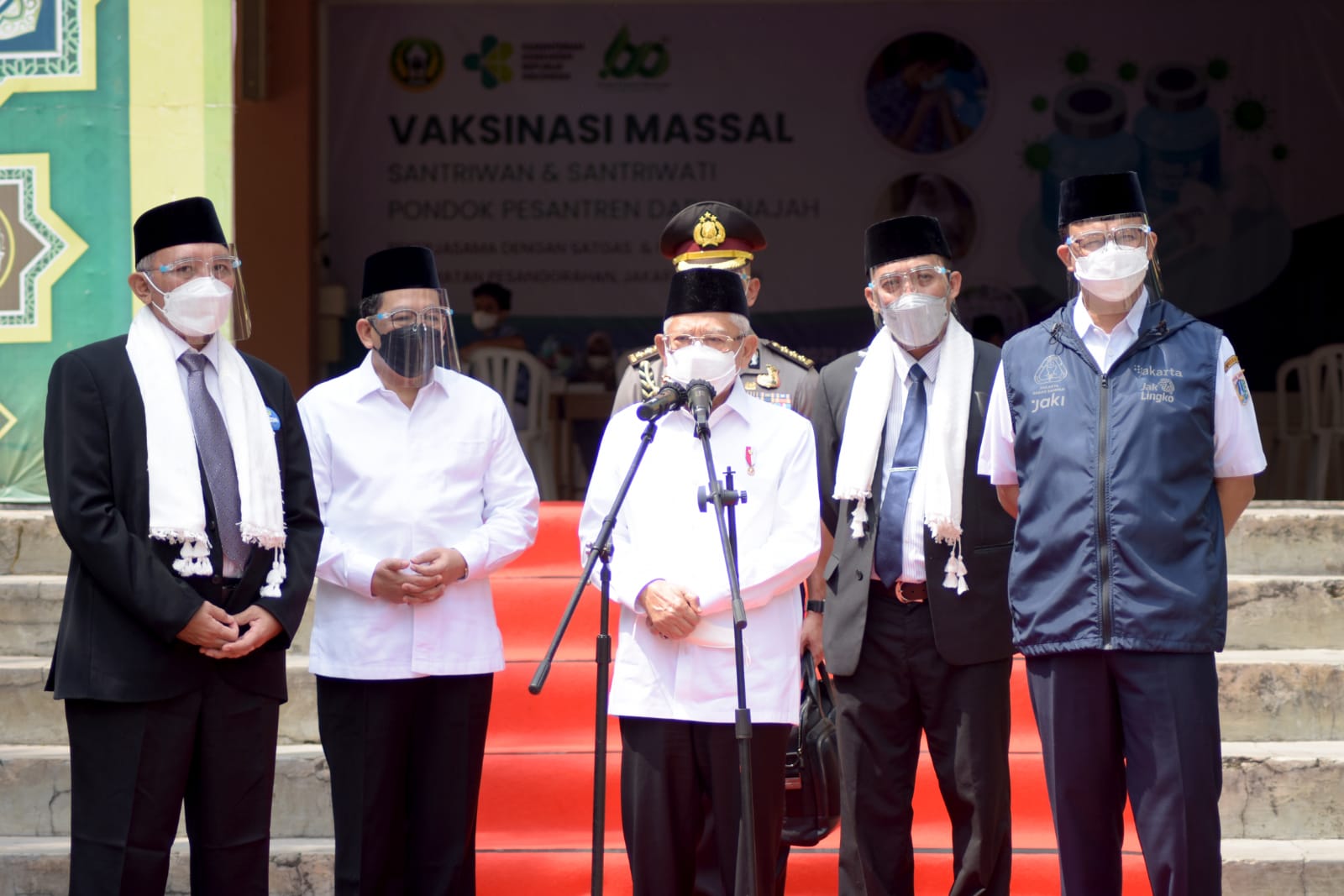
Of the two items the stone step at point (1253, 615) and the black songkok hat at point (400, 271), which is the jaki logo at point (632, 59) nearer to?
the stone step at point (1253, 615)

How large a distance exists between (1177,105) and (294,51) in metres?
6.07

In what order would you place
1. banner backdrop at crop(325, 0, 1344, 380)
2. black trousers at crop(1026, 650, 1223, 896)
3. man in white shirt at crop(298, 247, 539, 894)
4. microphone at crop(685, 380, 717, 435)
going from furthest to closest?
banner backdrop at crop(325, 0, 1344, 380) < man in white shirt at crop(298, 247, 539, 894) < black trousers at crop(1026, 650, 1223, 896) < microphone at crop(685, 380, 717, 435)

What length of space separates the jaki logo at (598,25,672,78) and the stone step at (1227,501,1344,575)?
6489 mm

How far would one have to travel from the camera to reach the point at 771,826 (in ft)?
11.8

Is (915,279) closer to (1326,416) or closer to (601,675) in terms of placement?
(601,675)

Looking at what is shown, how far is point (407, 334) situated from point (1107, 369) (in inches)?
71.9

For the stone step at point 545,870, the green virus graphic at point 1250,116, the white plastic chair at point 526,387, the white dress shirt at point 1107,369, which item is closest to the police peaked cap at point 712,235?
the white dress shirt at point 1107,369

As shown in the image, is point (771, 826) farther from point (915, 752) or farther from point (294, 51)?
point (294, 51)

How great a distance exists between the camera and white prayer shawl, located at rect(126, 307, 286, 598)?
3.56 meters

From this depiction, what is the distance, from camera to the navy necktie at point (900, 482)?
3977 mm

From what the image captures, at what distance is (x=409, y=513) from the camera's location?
4086 millimetres

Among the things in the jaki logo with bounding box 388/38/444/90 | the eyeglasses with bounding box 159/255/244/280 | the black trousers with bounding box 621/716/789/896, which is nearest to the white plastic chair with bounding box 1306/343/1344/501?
the jaki logo with bounding box 388/38/444/90

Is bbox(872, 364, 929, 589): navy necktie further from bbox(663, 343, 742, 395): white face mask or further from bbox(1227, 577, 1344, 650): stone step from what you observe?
bbox(1227, 577, 1344, 650): stone step

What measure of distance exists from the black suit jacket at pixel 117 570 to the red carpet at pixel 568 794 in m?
1.37
